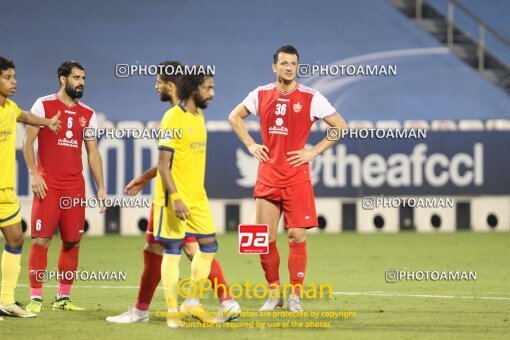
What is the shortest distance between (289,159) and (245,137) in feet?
1.71

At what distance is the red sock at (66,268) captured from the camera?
10.1m

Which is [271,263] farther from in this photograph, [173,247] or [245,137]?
[173,247]

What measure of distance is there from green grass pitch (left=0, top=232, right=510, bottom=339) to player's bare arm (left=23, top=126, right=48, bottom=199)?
1.21 meters

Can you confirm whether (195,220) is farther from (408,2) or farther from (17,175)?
(408,2)

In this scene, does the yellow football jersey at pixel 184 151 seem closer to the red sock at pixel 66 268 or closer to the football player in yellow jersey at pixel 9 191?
the football player in yellow jersey at pixel 9 191

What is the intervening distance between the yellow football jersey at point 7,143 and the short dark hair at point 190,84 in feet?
5.47

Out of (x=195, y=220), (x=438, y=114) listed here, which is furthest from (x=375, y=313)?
(x=438, y=114)

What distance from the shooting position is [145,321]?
29.6 ft

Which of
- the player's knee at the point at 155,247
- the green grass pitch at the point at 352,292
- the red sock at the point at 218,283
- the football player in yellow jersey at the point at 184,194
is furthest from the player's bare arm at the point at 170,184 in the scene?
the green grass pitch at the point at 352,292

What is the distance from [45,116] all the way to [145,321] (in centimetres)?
245

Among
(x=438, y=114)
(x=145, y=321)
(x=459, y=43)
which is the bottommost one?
(x=145, y=321)

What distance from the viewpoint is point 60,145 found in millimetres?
10172

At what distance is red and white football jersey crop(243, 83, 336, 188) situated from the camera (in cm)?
1010

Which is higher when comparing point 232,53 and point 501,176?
point 232,53
